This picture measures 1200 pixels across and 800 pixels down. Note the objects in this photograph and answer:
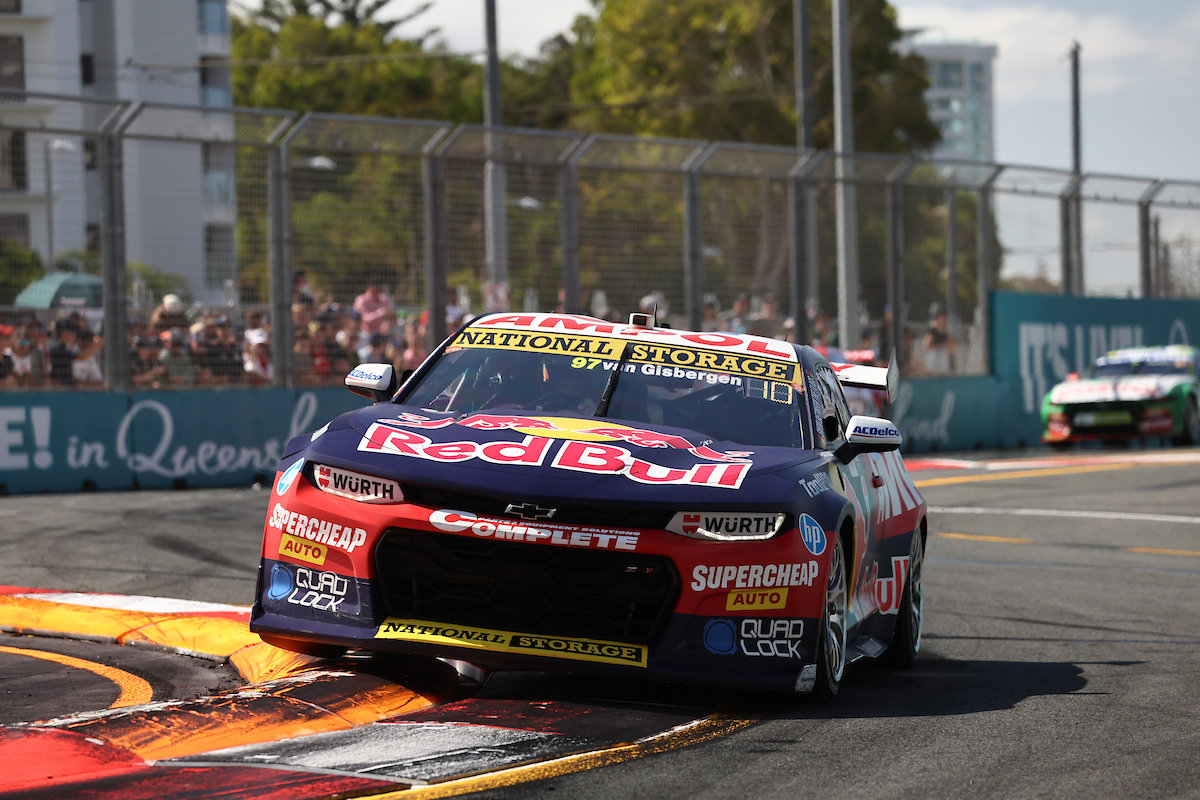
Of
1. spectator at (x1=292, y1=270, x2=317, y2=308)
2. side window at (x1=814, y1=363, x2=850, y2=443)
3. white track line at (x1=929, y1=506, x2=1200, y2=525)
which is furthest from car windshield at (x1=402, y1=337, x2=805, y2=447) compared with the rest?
spectator at (x1=292, y1=270, x2=317, y2=308)

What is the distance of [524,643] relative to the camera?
17.2 feet

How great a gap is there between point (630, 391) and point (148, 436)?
1058 centimetres

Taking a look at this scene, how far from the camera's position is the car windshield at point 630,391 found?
629 centimetres

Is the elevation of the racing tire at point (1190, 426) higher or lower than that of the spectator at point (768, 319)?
lower

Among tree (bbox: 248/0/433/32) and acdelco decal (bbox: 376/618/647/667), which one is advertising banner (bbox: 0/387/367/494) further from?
tree (bbox: 248/0/433/32)

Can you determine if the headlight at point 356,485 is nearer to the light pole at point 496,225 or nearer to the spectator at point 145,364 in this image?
the spectator at point 145,364

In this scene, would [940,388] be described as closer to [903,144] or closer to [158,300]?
[158,300]

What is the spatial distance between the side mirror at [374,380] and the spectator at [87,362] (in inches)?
379

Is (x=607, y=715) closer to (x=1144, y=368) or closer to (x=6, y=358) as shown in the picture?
(x=6, y=358)

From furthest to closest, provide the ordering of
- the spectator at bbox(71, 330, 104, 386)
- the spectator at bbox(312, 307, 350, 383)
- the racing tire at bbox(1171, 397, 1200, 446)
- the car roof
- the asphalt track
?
the racing tire at bbox(1171, 397, 1200, 446) < the spectator at bbox(312, 307, 350, 383) < the spectator at bbox(71, 330, 104, 386) < the car roof < the asphalt track

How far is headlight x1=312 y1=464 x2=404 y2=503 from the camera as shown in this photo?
5.36 meters

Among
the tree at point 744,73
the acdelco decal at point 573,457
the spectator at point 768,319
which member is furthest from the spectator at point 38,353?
the tree at point 744,73

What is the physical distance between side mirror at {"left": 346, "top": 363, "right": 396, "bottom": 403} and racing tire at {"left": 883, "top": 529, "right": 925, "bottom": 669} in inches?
97.5

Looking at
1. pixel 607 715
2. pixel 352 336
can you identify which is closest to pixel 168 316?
pixel 352 336
